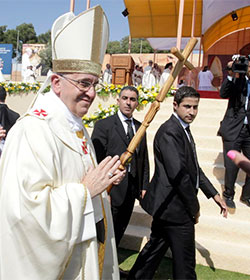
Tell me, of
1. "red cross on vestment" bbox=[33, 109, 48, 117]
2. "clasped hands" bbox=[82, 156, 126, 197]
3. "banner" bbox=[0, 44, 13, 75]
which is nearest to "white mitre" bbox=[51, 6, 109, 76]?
"red cross on vestment" bbox=[33, 109, 48, 117]

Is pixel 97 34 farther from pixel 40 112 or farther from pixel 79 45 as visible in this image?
pixel 40 112

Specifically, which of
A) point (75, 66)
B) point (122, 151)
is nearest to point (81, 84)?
point (75, 66)

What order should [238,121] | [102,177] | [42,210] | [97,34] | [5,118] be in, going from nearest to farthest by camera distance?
[42,210]
[102,177]
[97,34]
[5,118]
[238,121]

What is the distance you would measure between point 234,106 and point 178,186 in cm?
237

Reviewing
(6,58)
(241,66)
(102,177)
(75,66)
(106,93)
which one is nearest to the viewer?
(102,177)

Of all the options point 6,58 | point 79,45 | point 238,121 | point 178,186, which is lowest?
point 178,186

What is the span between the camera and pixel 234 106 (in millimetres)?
4375

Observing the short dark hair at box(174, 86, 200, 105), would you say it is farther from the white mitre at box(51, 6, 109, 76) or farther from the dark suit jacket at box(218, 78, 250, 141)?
the dark suit jacket at box(218, 78, 250, 141)

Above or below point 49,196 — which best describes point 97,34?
above

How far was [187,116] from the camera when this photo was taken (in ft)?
8.87

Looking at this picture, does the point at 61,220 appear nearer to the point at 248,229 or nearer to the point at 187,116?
the point at 187,116

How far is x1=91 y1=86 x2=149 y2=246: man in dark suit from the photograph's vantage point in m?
3.30

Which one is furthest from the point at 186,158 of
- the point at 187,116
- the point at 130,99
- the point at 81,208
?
the point at 81,208

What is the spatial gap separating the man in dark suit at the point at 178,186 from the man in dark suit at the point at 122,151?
1.91 feet
